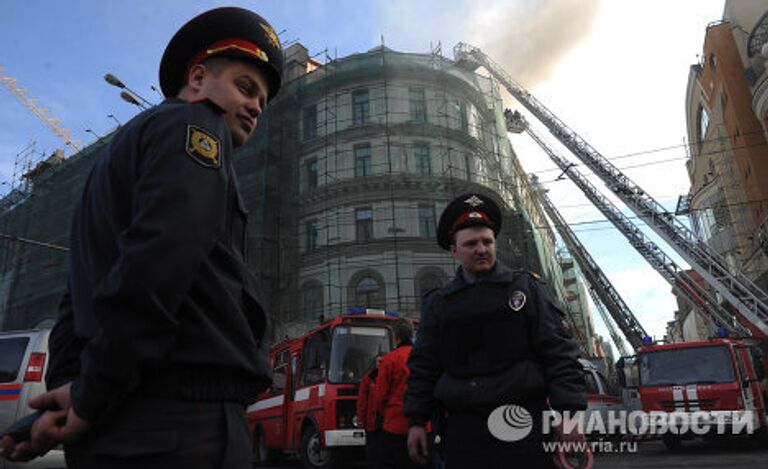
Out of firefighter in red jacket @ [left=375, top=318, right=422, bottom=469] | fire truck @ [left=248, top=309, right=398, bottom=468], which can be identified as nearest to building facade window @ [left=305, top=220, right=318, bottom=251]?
fire truck @ [left=248, top=309, right=398, bottom=468]

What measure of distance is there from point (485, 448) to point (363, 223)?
78.0ft

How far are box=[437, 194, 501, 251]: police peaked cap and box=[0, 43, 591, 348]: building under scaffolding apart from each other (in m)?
20.6

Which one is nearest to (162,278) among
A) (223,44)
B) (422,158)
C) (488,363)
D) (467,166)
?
(223,44)

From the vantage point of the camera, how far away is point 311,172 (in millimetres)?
28438

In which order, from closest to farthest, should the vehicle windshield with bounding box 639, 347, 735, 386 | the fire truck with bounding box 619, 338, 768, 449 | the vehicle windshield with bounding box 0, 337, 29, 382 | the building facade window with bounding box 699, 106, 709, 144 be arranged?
the vehicle windshield with bounding box 0, 337, 29, 382 < the fire truck with bounding box 619, 338, 768, 449 < the vehicle windshield with bounding box 639, 347, 735, 386 < the building facade window with bounding box 699, 106, 709, 144

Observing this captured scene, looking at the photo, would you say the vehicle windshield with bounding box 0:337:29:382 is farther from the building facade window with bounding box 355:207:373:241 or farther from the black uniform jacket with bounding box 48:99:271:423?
the building facade window with bounding box 355:207:373:241

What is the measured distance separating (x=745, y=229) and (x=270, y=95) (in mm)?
31958

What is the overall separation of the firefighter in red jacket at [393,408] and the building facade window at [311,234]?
2113 centimetres

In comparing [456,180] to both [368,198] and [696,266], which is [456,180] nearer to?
[368,198]

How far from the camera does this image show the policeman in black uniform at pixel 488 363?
102 inches

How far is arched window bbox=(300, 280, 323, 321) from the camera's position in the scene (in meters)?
24.6

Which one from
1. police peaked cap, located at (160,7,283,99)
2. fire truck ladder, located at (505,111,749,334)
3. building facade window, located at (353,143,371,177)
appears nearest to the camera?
police peaked cap, located at (160,7,283,99)

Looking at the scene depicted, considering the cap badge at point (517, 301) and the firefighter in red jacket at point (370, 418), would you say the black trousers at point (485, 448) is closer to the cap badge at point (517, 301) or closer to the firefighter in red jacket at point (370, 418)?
the cap badge at point (517, 301)

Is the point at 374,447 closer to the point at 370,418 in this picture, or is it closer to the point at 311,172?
the point at 370,418
